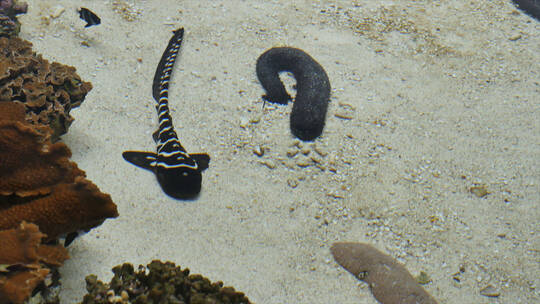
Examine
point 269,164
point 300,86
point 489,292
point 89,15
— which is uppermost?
point 89,15

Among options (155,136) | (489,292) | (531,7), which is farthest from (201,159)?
(531,7)

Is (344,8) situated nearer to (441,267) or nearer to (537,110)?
(537,110)

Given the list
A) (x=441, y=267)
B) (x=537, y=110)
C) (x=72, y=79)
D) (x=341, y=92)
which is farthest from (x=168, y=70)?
(x=537, y=110)

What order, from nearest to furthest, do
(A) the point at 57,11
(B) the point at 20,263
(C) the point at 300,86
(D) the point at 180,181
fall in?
(B) the point at 20,263 < (D) the point at 180,181 < (C) the point at 300,86 < (A) the point at 57,11

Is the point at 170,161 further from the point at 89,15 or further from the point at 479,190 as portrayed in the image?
the point at 479,190

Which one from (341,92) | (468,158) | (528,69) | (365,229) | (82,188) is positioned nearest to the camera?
(82,188)

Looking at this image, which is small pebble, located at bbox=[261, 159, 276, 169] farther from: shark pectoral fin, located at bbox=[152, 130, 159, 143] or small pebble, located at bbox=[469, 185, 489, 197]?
small pebble, located at bbox=[469, 185, 489, 197]

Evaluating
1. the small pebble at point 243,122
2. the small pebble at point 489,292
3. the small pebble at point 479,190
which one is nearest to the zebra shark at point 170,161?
the small pebble at point 243,122
